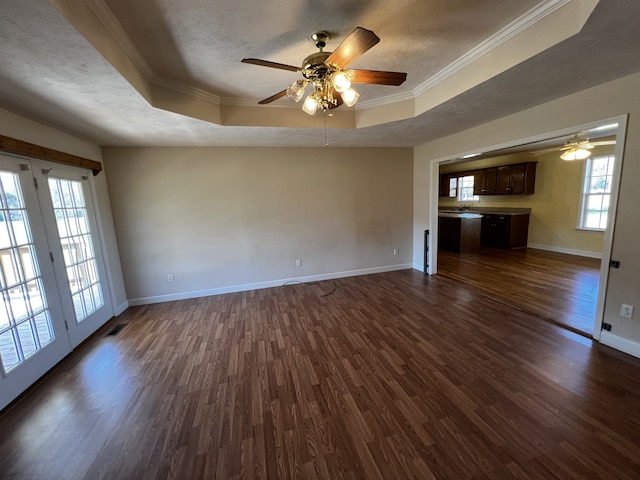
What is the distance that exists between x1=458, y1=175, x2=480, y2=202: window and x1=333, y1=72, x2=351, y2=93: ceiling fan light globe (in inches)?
290

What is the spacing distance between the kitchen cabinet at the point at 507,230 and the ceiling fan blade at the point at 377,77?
20.7 feet

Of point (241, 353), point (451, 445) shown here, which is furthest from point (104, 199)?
point (451, 445)

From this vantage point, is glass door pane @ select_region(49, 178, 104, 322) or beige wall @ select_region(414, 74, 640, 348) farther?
glass door pane @ select_region(49, 178, 104, 322)

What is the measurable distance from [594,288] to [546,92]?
3.16m

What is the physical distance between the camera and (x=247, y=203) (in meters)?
4.18

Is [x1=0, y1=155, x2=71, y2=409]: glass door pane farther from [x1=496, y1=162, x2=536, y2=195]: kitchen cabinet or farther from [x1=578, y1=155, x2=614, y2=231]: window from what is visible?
[x1=578, y1=155, x2=614, y2=231]: window

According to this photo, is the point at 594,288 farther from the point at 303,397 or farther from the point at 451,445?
the point at 303,397

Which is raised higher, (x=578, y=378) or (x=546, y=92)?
(x=546, y=92)

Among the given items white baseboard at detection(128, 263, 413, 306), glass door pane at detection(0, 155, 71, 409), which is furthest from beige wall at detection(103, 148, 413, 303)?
glass door pane at detection(0, 155, 71, 409)

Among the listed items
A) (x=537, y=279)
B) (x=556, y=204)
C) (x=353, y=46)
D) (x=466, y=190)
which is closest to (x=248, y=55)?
(x=353, y=46)

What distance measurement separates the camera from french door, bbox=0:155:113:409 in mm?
2082

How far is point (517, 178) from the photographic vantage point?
21.0ft

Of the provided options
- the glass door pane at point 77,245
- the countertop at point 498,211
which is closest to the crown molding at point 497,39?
the glass door pane at point 77,245

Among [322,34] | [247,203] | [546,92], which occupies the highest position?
[322,34]
